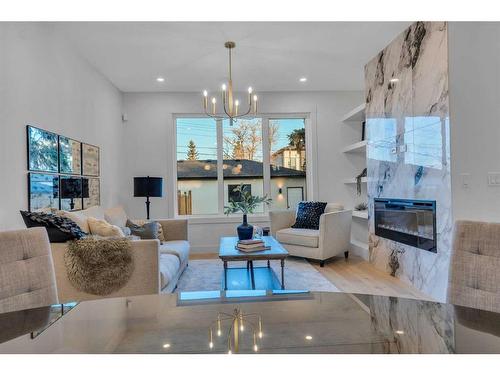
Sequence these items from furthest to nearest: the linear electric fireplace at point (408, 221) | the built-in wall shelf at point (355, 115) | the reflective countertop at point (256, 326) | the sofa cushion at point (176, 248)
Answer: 1. the built-in wall shelf at point (355, 115)
2. the sofa cushion at point (176, 248)
3. the linear electric fireplace at point (408, 221)
4. the reflective countertop at point (256, 326)

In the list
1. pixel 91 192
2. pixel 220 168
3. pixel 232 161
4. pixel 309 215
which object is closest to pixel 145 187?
pixel 91 192

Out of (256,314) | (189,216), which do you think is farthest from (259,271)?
(256,314)

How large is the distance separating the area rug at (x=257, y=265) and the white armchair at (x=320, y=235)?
205mm

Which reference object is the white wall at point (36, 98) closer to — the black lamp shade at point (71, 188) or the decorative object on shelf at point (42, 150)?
the decorative object on shelf at point (42, 150)

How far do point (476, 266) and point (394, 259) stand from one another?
2577mm

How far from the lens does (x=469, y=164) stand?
8.39 feet

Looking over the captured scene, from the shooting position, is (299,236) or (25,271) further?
(299,236)

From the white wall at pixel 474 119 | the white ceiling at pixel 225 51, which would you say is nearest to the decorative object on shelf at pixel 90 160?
the white ceiling at pixel 225 51

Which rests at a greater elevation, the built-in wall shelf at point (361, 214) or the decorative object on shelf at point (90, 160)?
the decorative object on shelf at point (90, 160)

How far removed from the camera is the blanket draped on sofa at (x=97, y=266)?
2.11 m

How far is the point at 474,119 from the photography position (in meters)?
2.56

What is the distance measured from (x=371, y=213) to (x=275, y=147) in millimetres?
2119

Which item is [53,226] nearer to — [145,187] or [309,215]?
[145,187]

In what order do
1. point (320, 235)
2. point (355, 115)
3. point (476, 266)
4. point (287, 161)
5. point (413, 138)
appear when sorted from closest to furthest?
point (476, 266) < point (413, 138) < point (320, 235) < point (355, 115) < point (287, 161)
